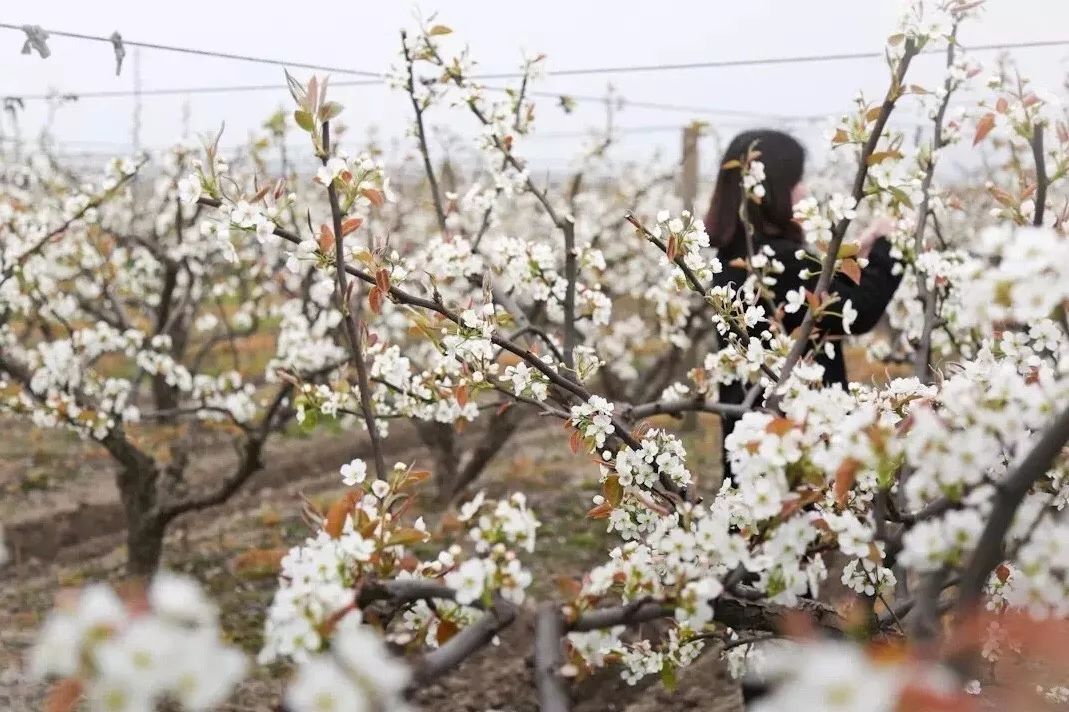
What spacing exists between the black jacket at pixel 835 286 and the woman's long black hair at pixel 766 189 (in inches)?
1.8

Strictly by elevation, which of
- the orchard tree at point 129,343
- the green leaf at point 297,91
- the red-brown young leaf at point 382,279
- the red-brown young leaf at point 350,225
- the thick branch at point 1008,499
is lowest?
the orchard tree at point 129,343

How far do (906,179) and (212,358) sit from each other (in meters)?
9.21

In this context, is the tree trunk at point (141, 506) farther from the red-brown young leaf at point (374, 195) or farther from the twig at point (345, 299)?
the red-brown young leaf at point (374, 195)

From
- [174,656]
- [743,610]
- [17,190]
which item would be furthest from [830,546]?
[17,190]

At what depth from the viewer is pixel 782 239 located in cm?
282

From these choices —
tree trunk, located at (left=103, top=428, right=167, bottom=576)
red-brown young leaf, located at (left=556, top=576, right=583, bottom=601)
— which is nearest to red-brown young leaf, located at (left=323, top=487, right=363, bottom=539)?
red-brown young leaf, located at (left=556, top=576, right=583, bottom=601)

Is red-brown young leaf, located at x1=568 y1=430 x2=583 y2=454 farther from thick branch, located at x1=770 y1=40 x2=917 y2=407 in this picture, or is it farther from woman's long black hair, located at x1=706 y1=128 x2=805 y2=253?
woman's long black hair, located at x1=706 y1=128 x2=805 y2=253

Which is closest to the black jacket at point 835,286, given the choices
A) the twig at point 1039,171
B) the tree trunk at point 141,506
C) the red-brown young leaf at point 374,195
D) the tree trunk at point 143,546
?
the twig at point 1039,171

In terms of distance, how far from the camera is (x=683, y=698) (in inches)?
138

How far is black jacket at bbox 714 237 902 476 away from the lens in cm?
265

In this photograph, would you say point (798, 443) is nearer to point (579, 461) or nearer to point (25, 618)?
point (25, 618)

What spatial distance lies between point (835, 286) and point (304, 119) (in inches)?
66.3

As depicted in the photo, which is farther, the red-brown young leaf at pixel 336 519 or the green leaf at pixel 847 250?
the green leaf at pixel 847 250

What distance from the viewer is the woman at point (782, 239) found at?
8.76ft
